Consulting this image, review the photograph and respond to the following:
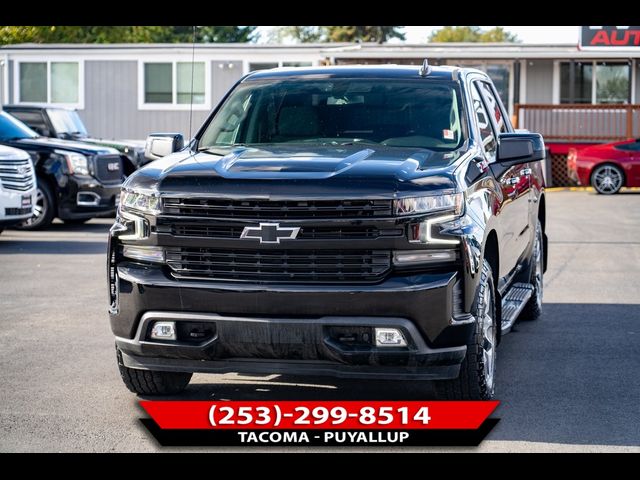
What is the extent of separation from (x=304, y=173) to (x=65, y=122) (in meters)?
16.7

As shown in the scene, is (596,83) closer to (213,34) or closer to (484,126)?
(484,126)

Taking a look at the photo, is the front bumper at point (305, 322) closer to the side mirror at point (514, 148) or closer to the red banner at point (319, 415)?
the red banner at point (319, 415)

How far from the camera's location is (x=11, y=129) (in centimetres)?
1897

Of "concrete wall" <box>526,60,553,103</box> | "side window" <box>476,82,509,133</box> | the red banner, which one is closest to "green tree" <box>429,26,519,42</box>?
"concrete wall" <box>526,60,553,103</box>

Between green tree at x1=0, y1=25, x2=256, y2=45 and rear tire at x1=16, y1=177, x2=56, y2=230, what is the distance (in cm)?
3016

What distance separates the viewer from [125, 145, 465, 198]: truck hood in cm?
587

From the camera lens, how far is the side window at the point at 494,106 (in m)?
8.55

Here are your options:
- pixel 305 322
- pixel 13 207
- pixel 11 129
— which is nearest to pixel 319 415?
pixel 305 322

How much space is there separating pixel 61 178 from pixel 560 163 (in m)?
18.0

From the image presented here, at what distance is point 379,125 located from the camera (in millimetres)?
7355

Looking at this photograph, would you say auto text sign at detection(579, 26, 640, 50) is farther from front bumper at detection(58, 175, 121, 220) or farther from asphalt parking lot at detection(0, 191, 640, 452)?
asphalt parking lot at detection(0, 191, 640, 452)

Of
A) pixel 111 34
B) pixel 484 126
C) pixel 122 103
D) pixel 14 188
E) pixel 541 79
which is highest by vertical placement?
pixel 111 34

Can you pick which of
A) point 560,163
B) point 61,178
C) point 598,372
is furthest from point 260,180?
point 560,163
